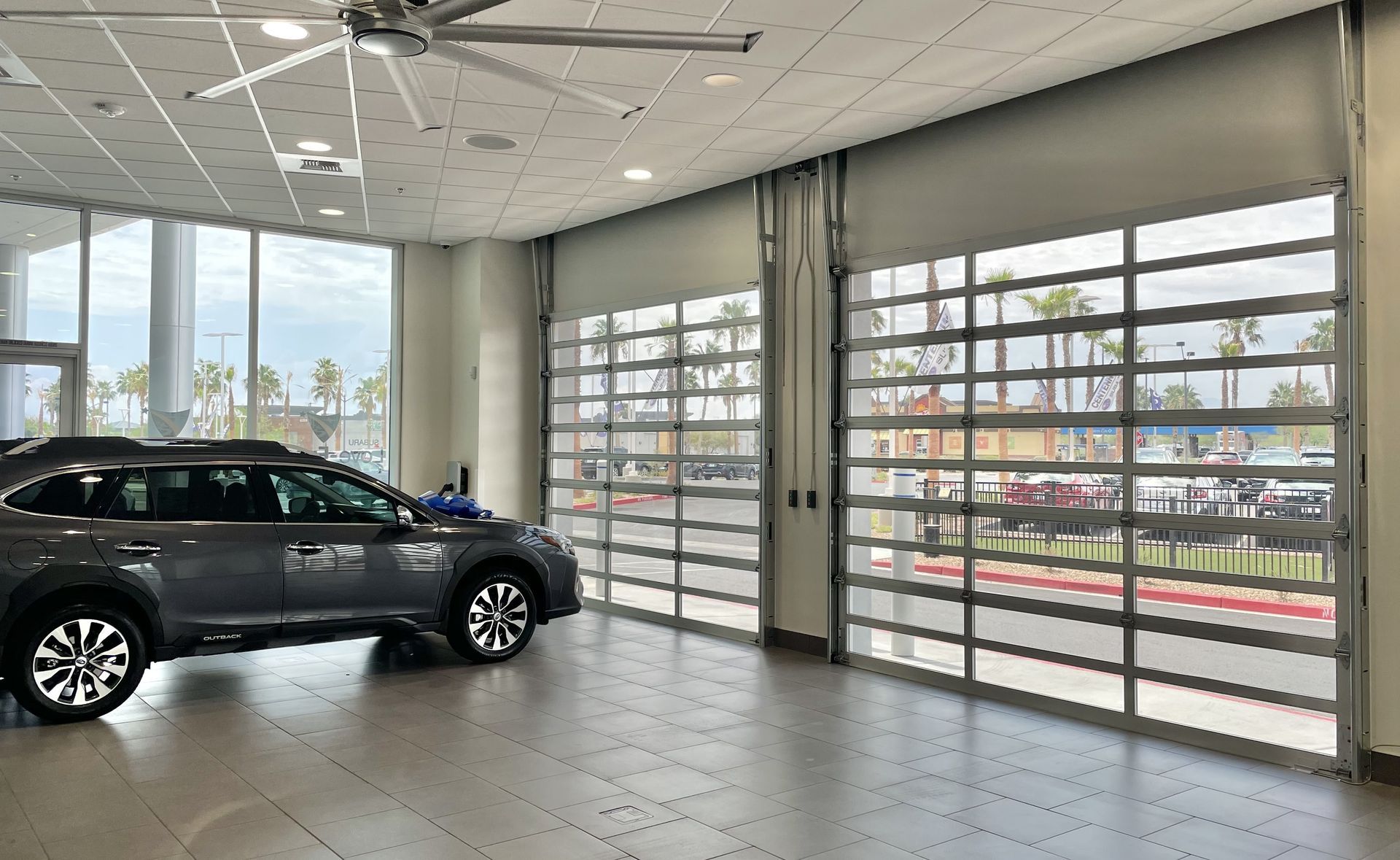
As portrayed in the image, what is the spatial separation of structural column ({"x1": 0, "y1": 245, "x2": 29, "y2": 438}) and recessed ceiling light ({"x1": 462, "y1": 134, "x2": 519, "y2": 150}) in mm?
4847

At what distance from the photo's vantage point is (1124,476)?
20.0 ft

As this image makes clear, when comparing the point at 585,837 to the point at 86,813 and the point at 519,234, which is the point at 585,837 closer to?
the point at 86,813

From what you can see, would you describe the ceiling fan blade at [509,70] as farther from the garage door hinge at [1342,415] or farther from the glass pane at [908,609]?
the glass pane at [908,609]

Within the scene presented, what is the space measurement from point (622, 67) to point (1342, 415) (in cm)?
420

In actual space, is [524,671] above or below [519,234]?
below

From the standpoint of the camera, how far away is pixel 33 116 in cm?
699

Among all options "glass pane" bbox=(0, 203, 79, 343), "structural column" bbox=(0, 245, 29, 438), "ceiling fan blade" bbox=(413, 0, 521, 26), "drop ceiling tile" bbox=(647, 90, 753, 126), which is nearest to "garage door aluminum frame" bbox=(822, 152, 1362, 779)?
"drop ceiling tile" bbox=(647, 90, 753, 126)

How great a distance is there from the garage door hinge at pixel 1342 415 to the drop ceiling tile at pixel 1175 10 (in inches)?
79.1

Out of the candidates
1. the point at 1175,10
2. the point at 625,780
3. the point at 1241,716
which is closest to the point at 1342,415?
the point at 1241,716

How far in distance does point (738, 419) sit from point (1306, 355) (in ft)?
15.0

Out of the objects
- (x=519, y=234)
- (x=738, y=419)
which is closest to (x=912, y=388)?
(x=738, y=419)

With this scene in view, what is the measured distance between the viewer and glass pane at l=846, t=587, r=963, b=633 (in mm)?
7109

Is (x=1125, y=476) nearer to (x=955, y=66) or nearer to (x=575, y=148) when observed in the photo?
(x=955, y=66)

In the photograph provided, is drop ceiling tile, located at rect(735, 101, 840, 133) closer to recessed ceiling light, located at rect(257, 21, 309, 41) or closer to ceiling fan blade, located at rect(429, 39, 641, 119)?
ceiling fan blade, located at rect(429, 39, 641, 119)
